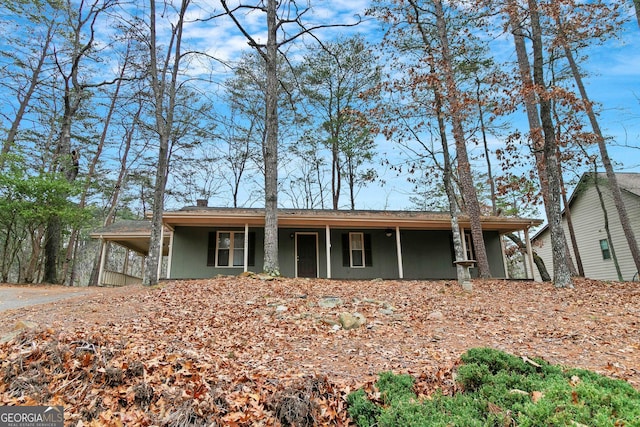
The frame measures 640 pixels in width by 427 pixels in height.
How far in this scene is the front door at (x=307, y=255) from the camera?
13.1m

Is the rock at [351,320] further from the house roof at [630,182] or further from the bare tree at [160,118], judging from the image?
the house roof at [630,182]

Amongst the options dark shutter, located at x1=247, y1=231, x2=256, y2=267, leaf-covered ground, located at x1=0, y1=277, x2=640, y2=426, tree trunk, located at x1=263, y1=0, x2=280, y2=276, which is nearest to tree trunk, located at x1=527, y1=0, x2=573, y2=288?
leaf-covered ground, located at x1=0, y1=277, x2=640, y2=426

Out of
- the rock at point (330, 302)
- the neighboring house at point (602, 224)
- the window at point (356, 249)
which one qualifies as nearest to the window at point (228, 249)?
the window at point (356, 249)

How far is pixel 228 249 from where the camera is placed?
12742 mm

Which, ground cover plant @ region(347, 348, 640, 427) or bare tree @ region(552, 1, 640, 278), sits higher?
bare tree @ region(552, 1, 640, 278)

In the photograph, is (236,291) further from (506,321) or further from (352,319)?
(506,321)

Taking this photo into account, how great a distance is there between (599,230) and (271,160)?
16.0 meters

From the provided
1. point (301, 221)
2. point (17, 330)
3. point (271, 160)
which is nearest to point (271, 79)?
point (271, 160)

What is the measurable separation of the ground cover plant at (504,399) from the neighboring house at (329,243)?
28.6ft

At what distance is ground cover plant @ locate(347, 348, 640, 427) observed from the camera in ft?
7.07

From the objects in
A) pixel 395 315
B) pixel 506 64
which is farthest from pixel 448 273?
pixel 395 315

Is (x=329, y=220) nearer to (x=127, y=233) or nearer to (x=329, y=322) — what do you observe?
(x=329, y=322)

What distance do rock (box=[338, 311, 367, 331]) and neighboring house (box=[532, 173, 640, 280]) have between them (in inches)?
556

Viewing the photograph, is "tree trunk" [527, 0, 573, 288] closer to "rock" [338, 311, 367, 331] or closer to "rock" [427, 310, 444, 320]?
"rock" [427, 310, 444, 320]
